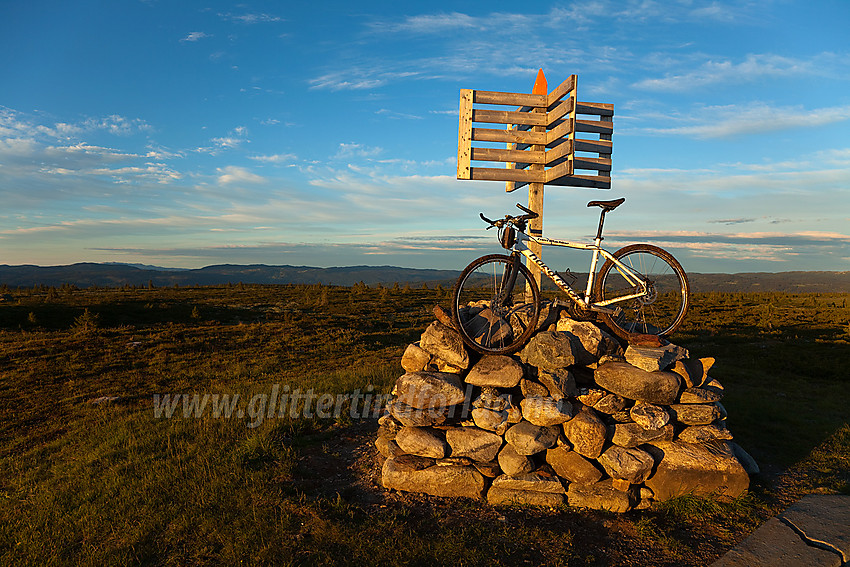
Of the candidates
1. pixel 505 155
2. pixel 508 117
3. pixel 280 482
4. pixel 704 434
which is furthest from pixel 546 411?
pixel 508 117

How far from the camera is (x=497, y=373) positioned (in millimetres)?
7316

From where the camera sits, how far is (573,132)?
8555mm

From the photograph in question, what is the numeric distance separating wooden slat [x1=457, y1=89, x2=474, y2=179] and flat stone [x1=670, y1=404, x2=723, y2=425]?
5.68 metres

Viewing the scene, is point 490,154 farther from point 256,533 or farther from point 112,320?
point 112,320

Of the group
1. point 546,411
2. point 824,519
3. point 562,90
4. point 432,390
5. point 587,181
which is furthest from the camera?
point 587,181

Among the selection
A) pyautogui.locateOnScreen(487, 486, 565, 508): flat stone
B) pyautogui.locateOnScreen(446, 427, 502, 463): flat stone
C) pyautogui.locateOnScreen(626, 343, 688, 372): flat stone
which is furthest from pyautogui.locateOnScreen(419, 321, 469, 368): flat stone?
pyautogui.locateOnScreen(626, 343, 688, 372): flat stone

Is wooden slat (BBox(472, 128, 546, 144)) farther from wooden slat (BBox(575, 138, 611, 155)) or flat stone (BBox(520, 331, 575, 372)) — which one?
flat stone (BBox(520, 331, 575, 372))

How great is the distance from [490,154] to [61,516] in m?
9.38

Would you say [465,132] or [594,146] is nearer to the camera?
[465,132]

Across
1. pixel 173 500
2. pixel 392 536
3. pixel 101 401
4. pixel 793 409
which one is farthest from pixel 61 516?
pixel 793 409

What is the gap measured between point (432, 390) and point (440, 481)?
1.38 metres

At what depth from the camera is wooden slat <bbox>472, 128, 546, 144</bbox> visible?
9.15 meters

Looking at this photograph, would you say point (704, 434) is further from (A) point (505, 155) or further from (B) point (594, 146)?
(A) point (505, 155)

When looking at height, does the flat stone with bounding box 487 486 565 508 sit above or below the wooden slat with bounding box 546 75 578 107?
below
